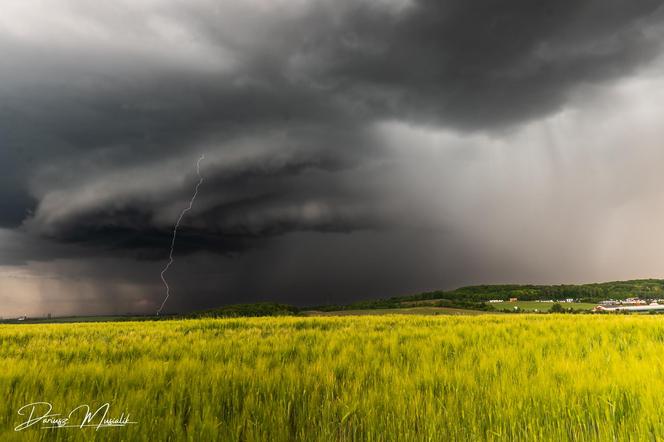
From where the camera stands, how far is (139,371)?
447cm

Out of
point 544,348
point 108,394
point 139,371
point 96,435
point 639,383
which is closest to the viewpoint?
point 96,435

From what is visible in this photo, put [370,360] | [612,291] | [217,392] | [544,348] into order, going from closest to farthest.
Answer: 1. [217,392]
2. [370,360]
3. [544,348]
4. [612,291]

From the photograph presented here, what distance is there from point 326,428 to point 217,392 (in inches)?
53.7

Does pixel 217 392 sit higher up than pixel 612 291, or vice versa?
pixel 217 392

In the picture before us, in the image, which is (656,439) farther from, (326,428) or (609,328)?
(609,328)

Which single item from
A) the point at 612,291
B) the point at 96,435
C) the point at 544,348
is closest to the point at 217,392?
the point at 96,435

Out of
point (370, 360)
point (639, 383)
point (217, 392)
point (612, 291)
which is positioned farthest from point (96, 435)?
point (612, 291)

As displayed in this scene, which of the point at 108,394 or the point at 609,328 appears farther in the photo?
the point at 609,328

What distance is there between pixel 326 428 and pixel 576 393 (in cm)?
267

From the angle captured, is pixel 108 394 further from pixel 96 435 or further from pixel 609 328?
pixel 609 328

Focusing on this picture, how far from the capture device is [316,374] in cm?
455

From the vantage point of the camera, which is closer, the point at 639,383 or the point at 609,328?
the point at 639,383

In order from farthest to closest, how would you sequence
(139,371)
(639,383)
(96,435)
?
(139,371) → (639,383) → (96,435)

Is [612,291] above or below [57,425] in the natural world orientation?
below
